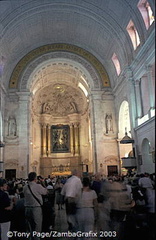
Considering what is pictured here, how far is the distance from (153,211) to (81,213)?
1896mm

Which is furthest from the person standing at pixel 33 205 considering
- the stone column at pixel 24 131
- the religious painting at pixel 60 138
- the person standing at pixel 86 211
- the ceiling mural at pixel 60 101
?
the ceiling mural at pixel 60 101

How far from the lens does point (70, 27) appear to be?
20.5m

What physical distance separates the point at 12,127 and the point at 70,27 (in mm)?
10514

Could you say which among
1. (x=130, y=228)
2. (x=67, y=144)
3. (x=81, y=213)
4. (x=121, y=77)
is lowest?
(x=130, y=228)

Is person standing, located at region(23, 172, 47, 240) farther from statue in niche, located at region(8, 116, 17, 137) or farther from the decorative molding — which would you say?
the decorative molding

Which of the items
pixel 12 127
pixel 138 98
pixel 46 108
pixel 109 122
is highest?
pixel 46 108

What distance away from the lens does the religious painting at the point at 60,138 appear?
2953 centimetres

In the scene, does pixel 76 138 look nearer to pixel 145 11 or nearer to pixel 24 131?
pixel 24 131

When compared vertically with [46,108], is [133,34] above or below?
above

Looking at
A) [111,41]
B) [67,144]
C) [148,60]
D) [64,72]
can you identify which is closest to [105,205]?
[148,60]

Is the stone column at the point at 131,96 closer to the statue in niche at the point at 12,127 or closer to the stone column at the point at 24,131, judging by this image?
the stone column at the point at 24,131

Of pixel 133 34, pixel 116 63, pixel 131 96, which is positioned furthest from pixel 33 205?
pixel 116 63

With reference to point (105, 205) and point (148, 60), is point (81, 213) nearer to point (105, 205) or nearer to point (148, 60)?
point (105, 205)

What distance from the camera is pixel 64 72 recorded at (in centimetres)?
2641
